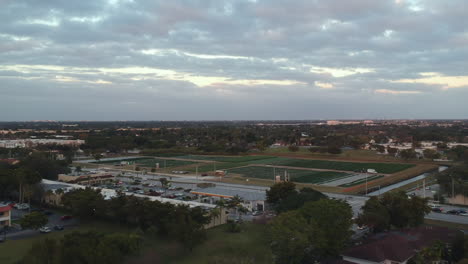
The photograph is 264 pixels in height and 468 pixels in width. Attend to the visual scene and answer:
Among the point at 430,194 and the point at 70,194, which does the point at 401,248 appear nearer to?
the point at 430,194

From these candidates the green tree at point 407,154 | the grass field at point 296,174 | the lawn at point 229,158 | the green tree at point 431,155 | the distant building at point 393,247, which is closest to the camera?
the distant building at point 393,247

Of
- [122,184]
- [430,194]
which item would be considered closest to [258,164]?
[122,184]

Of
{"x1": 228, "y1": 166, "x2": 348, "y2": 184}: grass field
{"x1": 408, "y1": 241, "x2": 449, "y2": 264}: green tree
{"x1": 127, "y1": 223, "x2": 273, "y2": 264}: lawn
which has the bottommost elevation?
{"x1": 127, "y1": 223, "x2": 273, "y2": 264}: lawn

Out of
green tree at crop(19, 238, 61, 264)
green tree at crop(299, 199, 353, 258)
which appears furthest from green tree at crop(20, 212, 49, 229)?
green tree at crop(299, 199, 353, 258)

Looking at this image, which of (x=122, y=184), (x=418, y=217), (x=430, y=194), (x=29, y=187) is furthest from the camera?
(x=122, y=184)

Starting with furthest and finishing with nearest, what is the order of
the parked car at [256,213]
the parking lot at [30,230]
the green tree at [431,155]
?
the green tree at [431,155] < the parked car at [256,213] < the parking lot at [30,230]

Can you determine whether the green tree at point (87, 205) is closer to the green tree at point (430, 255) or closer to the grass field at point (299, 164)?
the green tree at point (430, 255)

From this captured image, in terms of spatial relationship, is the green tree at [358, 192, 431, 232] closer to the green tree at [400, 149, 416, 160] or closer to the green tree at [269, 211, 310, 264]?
the green tree at [269, 211, 310, 264]

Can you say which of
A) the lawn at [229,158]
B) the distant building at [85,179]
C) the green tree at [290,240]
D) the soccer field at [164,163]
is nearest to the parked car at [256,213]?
the green tree at [290,240]
